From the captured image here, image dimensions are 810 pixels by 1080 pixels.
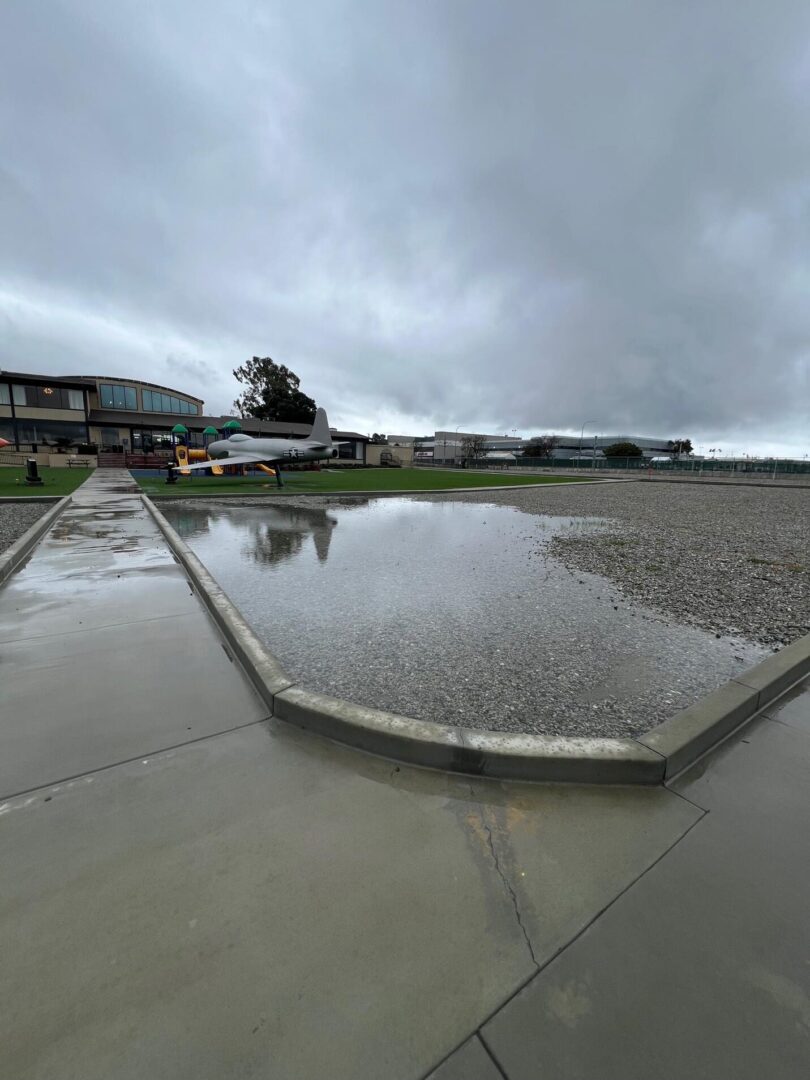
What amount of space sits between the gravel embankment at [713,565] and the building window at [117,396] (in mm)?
52889

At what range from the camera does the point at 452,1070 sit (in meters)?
1.44

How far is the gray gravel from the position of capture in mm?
9178

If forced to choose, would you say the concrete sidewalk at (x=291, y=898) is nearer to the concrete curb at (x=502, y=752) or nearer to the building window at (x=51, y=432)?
the concrete curb at (x=502, y=752)

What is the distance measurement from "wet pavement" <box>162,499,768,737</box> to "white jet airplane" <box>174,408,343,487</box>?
13.9 m

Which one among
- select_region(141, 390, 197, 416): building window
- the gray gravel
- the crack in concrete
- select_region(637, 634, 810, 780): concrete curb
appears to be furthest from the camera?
select_region(141, 390, 197, 416): building window

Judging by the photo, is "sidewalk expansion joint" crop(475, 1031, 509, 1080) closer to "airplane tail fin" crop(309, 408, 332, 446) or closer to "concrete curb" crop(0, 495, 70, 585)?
"concrete curb" crop(0, 495, 70, 585)

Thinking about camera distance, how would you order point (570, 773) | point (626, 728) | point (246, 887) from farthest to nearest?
point (626, 728) < point (570, 773) < point (246, 887)

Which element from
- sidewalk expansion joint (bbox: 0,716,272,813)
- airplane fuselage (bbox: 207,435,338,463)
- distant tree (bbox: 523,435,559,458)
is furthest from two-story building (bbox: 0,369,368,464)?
distant tree (bbox: 523,435,559,458)

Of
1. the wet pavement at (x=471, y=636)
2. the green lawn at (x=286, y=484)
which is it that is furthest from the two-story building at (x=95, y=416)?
the wet pavement at (x=471, y=636)

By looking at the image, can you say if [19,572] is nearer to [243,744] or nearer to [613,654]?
[243,744]

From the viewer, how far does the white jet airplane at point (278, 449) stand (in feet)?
75.9

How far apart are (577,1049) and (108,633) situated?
4738mm

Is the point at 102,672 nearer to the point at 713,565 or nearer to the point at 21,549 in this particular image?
the point at 21,549

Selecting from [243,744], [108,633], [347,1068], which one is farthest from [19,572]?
[347,1068]
